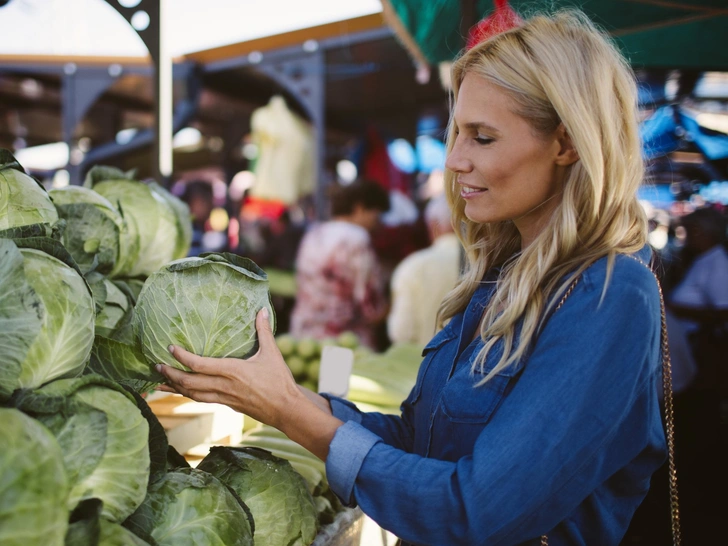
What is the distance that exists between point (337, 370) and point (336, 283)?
320cm

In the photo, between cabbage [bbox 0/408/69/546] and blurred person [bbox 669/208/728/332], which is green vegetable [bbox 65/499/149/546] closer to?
cabbage [bbox 0/408/69/546]

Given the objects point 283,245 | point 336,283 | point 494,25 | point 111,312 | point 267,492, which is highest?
point 494,25

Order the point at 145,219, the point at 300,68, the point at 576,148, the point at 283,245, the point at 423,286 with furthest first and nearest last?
the point at 283,245, the point at 300,68, the point at 423,286, the point at 145,219, the point at 576,148

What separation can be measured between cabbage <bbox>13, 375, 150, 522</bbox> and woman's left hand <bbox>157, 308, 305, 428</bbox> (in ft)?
0.61

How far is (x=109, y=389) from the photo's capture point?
129 centimetres

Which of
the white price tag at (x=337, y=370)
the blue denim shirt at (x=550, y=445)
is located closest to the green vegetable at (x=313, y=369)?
the white price tag at (x=337, y=370)

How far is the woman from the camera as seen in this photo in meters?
1.20

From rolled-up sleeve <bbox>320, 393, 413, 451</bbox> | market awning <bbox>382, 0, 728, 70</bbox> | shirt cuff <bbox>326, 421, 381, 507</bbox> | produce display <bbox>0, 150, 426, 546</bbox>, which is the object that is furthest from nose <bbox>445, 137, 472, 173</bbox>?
market awning <bbox>382, 0, 728, 70</bbox>

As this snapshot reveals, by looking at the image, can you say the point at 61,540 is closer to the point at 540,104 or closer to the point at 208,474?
the point at 208,474

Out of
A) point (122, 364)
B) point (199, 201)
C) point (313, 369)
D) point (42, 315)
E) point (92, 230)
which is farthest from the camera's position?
point (199, 201)

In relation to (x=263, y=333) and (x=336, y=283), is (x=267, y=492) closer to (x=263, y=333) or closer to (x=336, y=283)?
(x=263, y=333)

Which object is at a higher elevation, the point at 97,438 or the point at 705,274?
the point at 97,438

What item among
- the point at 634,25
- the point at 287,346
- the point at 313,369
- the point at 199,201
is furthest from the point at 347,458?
the point at 199,201

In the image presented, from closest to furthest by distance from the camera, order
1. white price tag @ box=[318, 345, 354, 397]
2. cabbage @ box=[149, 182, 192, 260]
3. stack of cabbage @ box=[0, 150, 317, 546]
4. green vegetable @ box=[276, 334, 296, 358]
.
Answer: stack of cabbage @ box=[0, 150, 317, 546] < cabbage @ box=[149, 182, 192, 260] < white price tag @ box=[318, 345, 354, 397] < green vegetable @ box=[276, 334, 296, 358]
